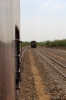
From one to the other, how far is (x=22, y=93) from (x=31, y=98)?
84 centimetres

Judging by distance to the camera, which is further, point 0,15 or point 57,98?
point 57,98

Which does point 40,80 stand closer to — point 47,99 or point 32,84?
point 32,84

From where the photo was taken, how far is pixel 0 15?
204cm

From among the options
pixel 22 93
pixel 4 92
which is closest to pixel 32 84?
pixel 22 93

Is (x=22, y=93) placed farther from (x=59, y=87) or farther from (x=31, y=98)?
(x=59, y=87)

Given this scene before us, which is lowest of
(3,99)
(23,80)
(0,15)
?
(23,80)

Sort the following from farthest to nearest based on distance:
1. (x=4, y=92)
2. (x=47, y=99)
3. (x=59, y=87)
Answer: (x=59, y=87) < (x=47, y=99) < (x=4, y=92)

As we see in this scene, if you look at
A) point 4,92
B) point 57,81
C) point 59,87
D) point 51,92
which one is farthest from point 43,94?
point 4,92

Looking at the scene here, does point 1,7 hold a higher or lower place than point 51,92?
higher

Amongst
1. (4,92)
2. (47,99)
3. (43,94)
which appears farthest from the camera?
(43,94)

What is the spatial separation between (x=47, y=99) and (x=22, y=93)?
134 centimetres

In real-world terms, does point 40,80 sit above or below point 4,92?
below

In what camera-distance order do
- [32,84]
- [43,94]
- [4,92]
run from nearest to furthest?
[4,92] < [43,94] < [32,84]

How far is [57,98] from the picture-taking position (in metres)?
8.52
